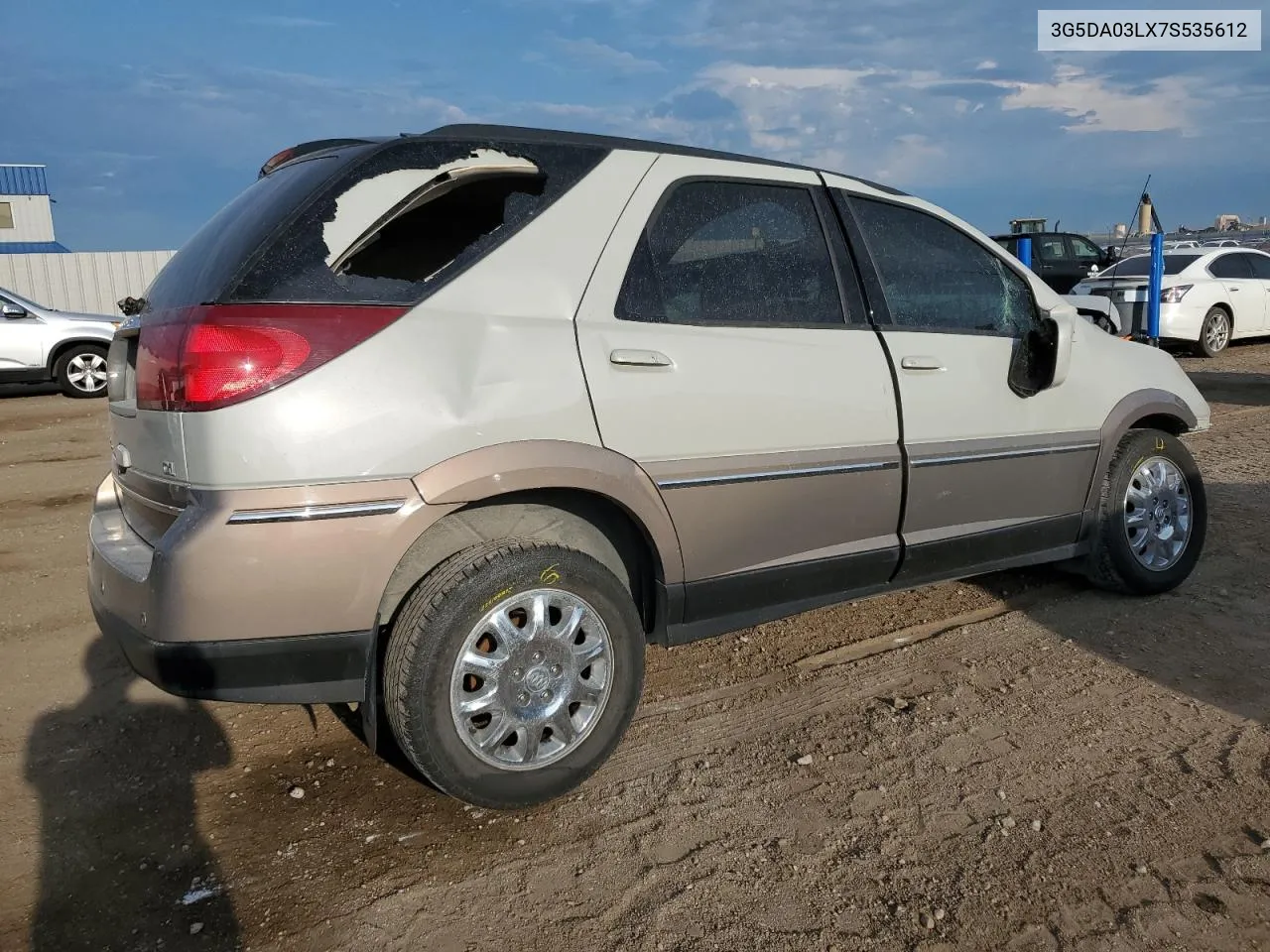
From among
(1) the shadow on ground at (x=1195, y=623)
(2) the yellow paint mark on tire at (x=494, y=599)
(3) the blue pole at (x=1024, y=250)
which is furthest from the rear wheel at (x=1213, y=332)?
(2) the yellow paint mark on tire at (x=494, y=599)

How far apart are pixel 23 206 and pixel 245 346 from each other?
4301 centimetres

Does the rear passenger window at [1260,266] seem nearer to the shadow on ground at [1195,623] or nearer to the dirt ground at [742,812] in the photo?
the shadow on ground at [1195,623]

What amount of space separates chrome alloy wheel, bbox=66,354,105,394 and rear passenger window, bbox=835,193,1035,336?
12.0 m

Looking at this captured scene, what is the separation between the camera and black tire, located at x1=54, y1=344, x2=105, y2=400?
12.7 metres

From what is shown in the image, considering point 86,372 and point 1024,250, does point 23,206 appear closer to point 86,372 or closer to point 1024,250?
point 86,372

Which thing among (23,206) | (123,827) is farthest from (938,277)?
(23,206)

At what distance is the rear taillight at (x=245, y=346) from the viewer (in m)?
2.43

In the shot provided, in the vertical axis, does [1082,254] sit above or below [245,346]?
above

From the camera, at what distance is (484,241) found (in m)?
2.79

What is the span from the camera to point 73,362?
503 inches

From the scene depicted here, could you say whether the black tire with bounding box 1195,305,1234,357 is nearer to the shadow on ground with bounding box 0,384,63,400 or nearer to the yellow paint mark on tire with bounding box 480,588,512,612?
the yellow paint mark on tire with bounding box 480,588,512,612

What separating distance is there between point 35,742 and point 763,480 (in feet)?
8.42

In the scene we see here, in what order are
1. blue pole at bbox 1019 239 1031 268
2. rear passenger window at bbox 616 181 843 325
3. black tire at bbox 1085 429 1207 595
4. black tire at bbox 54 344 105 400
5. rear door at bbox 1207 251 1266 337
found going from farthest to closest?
blue pole at bbox 1019 239 1031 268 → rear door at bbox 1207 251 1266 337 → black tire at bbox 54 344 105 400 → black tire at bbox 1085 429 1207 595 → rear passenger window at bbox 616 181 843 325

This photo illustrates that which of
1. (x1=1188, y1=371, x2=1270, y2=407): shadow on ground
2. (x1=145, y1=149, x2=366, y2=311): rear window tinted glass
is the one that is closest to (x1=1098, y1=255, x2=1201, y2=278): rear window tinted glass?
(x1=1188, y1=371, x2=1270, y2=407): shadow on ground
